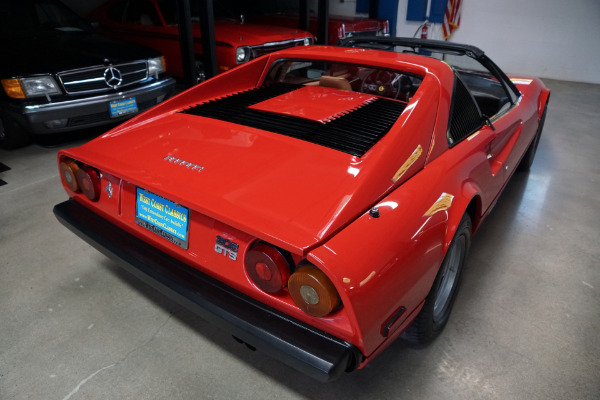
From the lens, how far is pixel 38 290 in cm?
200

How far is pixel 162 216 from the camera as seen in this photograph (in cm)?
141

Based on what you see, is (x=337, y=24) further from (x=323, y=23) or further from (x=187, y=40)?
(x=187, y=40)

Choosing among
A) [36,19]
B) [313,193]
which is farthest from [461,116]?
[36,19]

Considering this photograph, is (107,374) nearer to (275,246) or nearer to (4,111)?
(275,246)

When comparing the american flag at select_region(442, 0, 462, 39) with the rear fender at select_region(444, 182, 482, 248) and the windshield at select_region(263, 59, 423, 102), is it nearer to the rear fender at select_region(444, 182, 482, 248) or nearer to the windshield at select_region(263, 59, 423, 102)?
the windshield at select_region(263, 59, 423, 102)

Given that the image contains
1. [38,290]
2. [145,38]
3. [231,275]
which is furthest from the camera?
[145,38]

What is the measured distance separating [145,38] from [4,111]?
242 centimetres

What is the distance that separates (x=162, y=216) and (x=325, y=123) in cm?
74

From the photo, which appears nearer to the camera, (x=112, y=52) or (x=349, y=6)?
(x=112, y=52)

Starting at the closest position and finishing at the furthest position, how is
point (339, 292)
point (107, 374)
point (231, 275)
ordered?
1. point (339, 292)
2. point (231, 275)
3. point (107, 374)

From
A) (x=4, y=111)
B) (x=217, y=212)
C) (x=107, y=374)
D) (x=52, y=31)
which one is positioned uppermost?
(x=52, y=31)

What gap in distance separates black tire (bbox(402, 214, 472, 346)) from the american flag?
7.20m

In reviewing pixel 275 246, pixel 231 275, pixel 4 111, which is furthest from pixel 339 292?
pixel 4 111

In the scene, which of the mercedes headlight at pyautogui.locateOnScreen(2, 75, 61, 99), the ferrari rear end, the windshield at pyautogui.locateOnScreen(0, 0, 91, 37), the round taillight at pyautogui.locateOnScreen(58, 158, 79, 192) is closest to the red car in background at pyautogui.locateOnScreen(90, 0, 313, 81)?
the windshield at pyautogui.locateOnScreen(0, 0, 91, 37)
